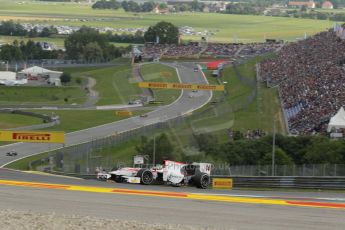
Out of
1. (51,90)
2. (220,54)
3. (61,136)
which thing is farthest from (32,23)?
(61,136)

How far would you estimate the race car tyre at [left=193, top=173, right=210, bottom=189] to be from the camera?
20844 mm

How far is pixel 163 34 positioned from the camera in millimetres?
121312

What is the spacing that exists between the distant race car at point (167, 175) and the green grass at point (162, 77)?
3708 cm

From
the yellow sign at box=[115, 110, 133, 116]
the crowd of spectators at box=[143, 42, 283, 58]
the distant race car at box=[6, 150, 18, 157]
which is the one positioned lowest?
the crowd of spectators at box=[143, 42, 283, 58]

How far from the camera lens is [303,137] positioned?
3003 centimetres

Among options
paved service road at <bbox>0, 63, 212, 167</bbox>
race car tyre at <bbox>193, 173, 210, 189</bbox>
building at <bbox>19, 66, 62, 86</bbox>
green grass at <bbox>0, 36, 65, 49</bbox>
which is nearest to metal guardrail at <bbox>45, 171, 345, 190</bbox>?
race car tyre at <bbox>193, 173, 210, 189</bbox>

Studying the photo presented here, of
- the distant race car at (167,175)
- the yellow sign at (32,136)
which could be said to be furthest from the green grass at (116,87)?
the distant race car at (167,175)

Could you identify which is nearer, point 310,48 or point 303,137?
point 303,137

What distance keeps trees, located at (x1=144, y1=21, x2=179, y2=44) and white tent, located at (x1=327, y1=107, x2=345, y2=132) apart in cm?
8965

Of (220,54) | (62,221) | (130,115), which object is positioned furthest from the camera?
(220,54)

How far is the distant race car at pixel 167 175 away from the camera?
66.6 feet

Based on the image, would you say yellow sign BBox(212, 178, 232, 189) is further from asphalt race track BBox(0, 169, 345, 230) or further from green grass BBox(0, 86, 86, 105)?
green grass BBox(0, 86, 86, 105)

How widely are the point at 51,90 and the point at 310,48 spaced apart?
78.2 feet

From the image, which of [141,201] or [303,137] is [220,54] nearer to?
[303,137]
